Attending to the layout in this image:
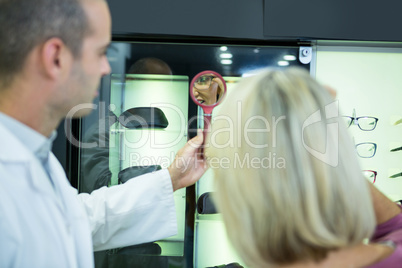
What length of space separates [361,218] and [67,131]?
1.62 m

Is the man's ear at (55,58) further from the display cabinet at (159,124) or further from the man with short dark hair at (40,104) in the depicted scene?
the display cabinet at (159,124)

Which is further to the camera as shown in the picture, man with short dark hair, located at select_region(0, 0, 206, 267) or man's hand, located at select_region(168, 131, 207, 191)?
man's hand, located at select_region(168, 131, 207, 191)

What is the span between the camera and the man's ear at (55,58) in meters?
1.11

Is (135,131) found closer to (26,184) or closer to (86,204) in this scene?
(86,204)

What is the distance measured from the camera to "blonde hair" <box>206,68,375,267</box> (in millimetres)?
842

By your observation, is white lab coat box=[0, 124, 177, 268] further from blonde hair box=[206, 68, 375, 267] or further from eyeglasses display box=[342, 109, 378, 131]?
eyeglasses display box=[342, 109, 378, 131]

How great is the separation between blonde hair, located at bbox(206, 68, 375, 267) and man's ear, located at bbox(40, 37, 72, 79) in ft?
1.75

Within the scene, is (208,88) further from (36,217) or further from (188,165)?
(36,217)

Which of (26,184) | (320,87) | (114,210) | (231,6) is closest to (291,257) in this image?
(320,87)

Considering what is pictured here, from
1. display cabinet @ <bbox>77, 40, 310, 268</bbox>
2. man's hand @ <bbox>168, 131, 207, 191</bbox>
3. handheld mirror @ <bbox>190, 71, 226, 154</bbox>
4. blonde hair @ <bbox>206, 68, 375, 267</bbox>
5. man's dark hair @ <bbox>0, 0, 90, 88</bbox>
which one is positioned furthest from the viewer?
display cabinet @ <bbox>77, 40, 310, 268</bbox>

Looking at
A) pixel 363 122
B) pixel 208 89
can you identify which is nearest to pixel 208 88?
pixel 208 89

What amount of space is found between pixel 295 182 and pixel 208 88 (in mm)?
1190

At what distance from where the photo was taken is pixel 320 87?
911mm

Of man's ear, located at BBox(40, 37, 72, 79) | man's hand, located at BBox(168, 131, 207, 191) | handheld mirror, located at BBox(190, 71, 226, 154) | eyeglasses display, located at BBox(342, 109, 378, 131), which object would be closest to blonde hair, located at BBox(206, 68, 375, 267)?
man's ear, located at BBox(40, 37, 72, 79)
